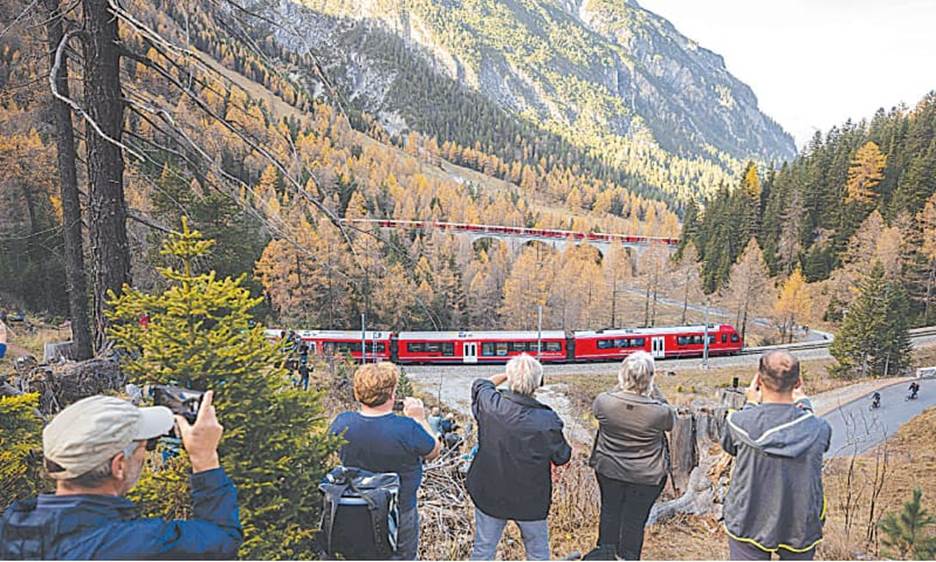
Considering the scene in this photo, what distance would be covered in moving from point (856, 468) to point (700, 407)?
3.83 metres

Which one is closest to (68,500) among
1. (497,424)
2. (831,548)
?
(497,424)

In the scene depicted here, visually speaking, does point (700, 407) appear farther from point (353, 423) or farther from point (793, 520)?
point (353, 423)

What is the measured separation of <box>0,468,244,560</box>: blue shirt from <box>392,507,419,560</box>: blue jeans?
1156 millimetres

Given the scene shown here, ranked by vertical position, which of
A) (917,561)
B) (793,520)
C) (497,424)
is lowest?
(917,561)

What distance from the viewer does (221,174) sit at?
7.48 ft

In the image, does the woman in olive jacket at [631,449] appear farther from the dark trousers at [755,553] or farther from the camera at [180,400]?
the camera at [180,400]

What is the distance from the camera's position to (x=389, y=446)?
2.33 meters

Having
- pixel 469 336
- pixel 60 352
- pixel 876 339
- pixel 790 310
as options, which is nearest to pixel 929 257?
pixel 790 310

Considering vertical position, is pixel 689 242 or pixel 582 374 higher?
pixel 689 242

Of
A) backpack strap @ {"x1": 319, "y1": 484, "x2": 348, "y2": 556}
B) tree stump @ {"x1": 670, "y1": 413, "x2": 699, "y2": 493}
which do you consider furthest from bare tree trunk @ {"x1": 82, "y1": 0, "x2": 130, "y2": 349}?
tree stump @ {"x1": 670, "y1": 413, "x2": 699, "y2": 493}

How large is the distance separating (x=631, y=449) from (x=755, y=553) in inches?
26.0

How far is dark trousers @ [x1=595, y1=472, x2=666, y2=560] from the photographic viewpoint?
286cm

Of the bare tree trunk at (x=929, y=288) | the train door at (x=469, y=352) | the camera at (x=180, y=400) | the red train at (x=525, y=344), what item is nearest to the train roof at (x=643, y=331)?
the red train at (x=525, y=344)

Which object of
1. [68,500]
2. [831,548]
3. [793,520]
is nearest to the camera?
[68,500]
